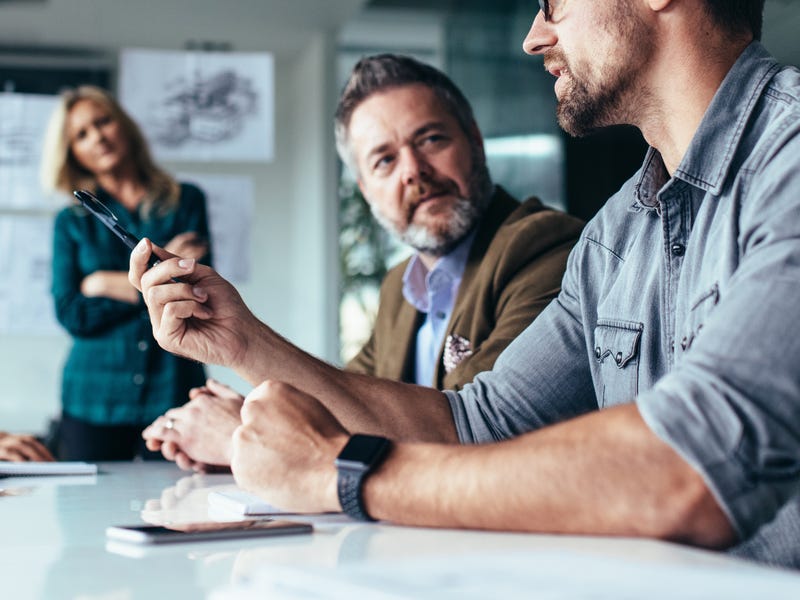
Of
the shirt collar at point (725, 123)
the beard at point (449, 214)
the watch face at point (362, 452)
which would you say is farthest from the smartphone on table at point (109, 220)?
the beard at point (449, 214)

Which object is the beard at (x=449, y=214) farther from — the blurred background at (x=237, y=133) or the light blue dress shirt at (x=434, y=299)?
the blurred background at (x=237, y=133)

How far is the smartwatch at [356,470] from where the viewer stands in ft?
2.94

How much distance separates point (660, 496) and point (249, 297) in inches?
156

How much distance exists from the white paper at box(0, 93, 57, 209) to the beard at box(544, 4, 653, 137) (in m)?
3.52

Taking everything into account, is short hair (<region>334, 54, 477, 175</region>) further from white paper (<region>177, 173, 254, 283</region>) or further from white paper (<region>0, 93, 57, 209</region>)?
white paper (<region>0, 93, 57, 209</region>)

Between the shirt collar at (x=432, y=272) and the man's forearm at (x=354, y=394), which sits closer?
the man's forearm at (x=354, y=394)

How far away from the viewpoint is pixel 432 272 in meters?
2.12

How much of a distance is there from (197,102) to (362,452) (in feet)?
12.4

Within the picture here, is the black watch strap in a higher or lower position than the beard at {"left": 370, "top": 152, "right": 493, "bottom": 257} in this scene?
lower

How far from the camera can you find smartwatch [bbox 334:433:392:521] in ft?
2.94

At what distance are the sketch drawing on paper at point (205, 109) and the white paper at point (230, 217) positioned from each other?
0.60 ft

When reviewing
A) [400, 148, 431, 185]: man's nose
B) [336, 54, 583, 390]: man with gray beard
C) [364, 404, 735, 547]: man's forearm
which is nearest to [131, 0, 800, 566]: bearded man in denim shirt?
[364, 404, 735, 547]: man's forearm

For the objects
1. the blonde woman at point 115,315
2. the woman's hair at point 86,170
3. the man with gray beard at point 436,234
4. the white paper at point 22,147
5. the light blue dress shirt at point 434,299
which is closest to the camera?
the man with gray beard at point 436,234

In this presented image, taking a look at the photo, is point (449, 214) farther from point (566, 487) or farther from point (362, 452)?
point (566, 487)
